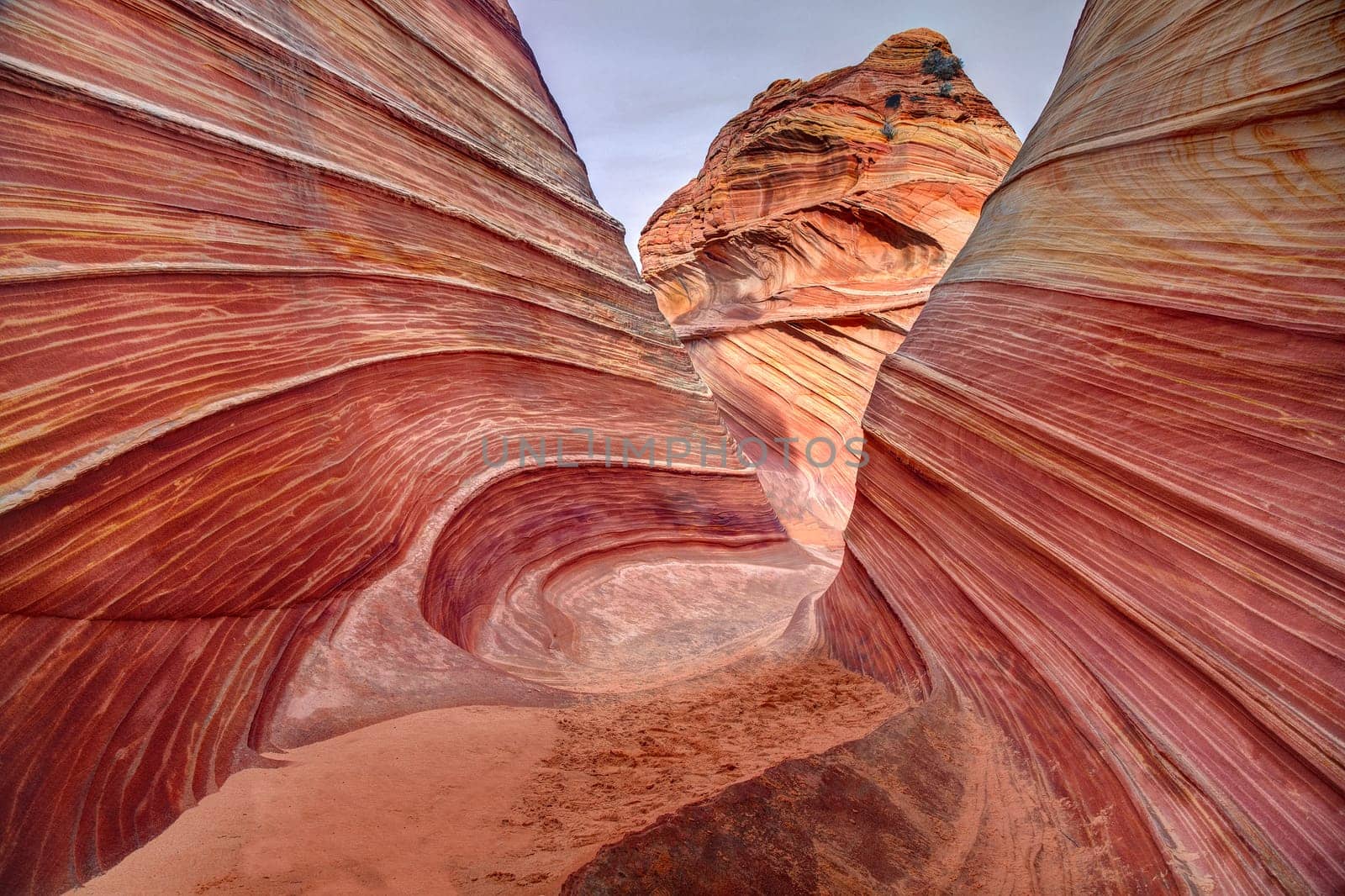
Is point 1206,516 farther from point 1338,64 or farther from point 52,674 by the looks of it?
point 52,674

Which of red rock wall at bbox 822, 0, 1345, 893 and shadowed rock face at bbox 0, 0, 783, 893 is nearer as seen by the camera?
red rock wall at bbox 822, 0, 1345, 893

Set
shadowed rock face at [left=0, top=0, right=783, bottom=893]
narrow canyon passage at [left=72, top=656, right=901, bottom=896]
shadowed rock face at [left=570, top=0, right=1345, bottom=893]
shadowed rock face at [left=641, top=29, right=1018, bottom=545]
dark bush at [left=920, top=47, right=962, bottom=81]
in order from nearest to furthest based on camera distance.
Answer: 1. narrow canyon passage at [left=72, top=656, right=901, bottom=896]
2. shadowed rock face at [left=570, top=0, right=1345, bottom=893]
3. shadowed rock face at [left=0, top=0, right=783, bottom=893]
4. shadowed rock face at [left=641, top=29, right=1018, bottom=545]
5. dark bush at [left=920, top=47, right=962, bottom=81]

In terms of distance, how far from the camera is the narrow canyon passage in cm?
88

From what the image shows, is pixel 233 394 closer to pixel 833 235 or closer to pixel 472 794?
pixel 472 794

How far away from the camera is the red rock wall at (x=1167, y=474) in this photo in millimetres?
1078

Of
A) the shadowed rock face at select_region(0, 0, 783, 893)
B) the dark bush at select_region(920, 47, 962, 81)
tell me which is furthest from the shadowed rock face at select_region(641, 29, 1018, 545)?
the shadowed rock face at select_region(0, 0, 783, 893)

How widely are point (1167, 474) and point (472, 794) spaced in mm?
1818

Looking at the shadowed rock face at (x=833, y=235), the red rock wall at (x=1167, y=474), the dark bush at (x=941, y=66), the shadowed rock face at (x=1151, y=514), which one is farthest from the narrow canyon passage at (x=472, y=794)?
the dark bush at (x=941, y=66)

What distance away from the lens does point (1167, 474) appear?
1.39m

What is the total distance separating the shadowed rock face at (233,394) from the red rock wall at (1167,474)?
157 centimetres

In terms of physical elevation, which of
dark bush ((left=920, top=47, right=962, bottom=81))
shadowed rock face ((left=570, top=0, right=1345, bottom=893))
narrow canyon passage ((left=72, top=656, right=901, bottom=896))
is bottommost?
narrow canyon passage ((left=72, top=656, right=901, bottom=896))

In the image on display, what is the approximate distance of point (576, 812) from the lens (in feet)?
3.71

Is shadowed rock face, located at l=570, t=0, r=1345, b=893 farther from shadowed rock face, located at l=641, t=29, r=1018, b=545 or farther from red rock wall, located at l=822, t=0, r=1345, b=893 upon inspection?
shadowed rock face, located at l=641, t=29, r=1018, b=545

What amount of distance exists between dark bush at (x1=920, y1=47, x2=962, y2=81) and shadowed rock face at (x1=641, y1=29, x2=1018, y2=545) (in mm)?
47
